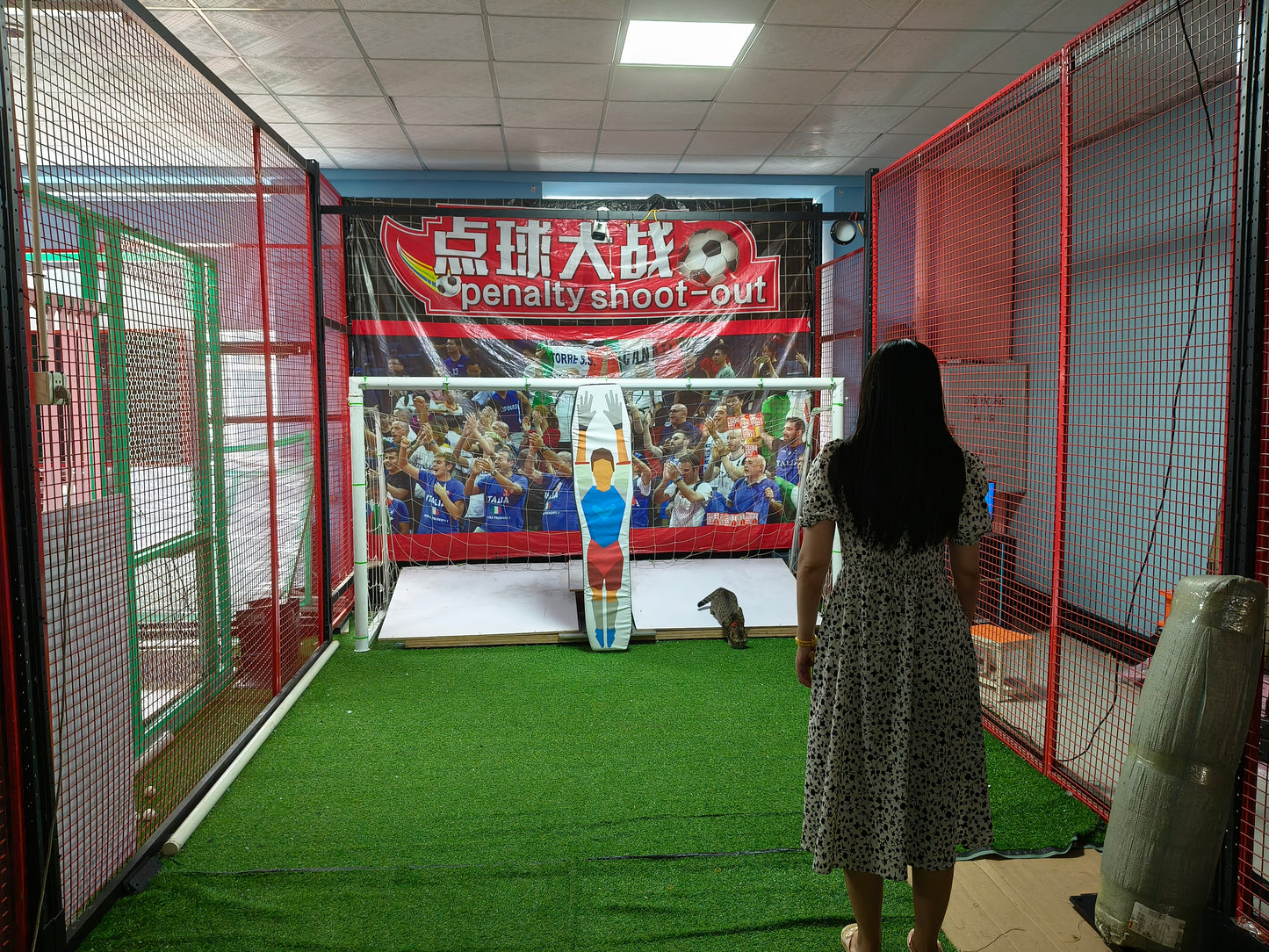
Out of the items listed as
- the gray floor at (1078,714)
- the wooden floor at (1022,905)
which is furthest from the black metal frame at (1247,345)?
the gray floor at (1078,714)

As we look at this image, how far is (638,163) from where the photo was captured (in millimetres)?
6000

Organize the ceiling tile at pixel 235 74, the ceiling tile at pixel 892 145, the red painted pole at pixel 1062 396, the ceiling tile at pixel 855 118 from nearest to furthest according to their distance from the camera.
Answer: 1. the red painted pole at pixel 1062 396
2. the ceiling tile at pixel 235 74
3. the ceiling tile at pixel 855 118
4. the ceiling tile at pixel 892 145

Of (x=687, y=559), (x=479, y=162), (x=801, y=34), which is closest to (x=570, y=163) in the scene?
(x=479, y=162)

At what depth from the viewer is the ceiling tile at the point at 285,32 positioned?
367cm

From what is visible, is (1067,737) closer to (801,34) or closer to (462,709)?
(462,709)

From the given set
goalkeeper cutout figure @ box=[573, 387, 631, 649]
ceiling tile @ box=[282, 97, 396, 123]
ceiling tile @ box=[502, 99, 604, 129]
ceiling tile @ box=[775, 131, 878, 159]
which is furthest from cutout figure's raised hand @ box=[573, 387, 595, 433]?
ceiling tile @ box=[775, 131, 878, 159]

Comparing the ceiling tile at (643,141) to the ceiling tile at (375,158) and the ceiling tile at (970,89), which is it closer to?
the ceiling tile at (375,158)

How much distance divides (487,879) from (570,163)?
200 inches

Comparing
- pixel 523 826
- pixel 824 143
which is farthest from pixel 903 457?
pixel 824 143

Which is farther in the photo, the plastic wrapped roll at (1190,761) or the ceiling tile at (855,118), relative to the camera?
the ceiling tile at (855,118)

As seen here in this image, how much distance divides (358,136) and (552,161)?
131 centimetres

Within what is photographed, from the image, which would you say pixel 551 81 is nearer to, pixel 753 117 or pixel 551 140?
pixel 551 140

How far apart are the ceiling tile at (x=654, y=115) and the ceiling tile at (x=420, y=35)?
104cm

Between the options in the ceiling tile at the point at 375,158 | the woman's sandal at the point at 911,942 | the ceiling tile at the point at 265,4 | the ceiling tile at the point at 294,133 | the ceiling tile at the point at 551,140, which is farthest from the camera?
the ceiling tile at the point at 375,158
